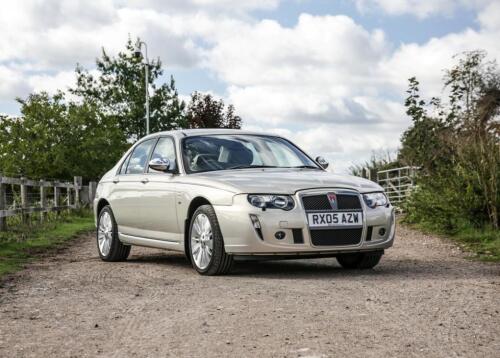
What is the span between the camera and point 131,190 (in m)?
11.0

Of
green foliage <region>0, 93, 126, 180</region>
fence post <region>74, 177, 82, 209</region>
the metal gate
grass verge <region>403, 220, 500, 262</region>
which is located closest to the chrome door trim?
grass verge <region>403, 220, 500, 262</region>

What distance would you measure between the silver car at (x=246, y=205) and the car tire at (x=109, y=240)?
0.29 meters

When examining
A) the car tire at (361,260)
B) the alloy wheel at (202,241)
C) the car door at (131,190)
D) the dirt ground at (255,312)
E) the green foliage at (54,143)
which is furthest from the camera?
the green foliage at (54,143)

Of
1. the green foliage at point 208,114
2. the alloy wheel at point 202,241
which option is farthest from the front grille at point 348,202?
the green foliage at point 208,114

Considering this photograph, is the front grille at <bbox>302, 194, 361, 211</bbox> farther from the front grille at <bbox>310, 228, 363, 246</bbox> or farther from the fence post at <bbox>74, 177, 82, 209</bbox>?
the fence post at <bbox>74, 177, 82, 209</bbox>

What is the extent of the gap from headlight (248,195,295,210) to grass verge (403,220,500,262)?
3.83 m

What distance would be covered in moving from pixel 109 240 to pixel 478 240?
21.0ft

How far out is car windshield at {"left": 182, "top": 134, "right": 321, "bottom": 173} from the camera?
32.5 feet

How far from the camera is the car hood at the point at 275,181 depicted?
349 inches

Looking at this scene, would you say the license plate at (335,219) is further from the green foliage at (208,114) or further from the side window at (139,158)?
the green foliage at (208,114)

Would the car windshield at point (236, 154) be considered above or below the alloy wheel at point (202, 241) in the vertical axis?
above

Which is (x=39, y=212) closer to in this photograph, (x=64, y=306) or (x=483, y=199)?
(x=483, y=199)

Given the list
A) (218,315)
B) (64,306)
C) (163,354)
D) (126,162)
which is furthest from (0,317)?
(126,162)

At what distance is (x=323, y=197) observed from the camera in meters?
8.92
